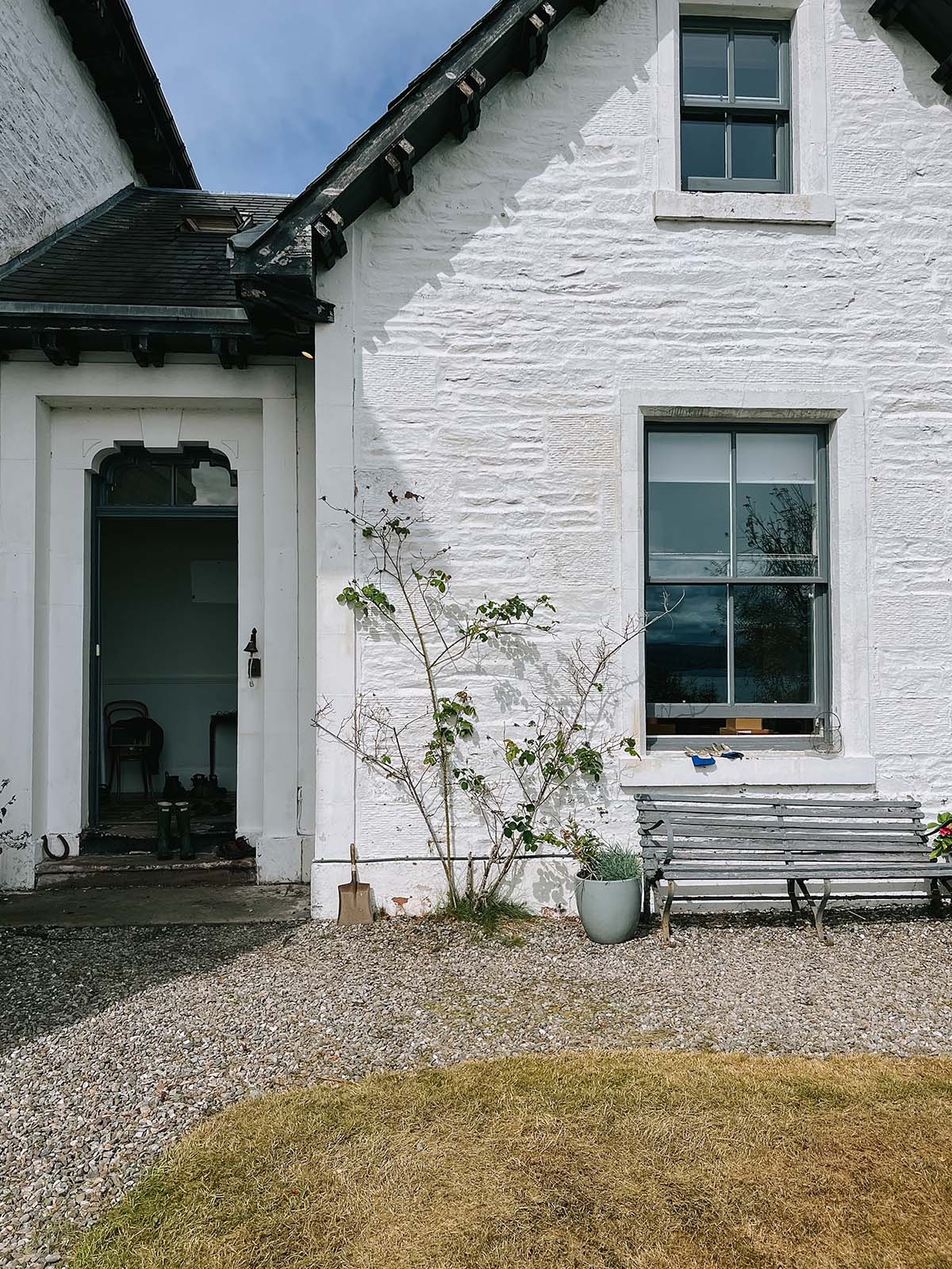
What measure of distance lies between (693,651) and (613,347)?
2.10 meters

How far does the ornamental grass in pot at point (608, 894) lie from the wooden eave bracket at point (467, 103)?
4.62 metres

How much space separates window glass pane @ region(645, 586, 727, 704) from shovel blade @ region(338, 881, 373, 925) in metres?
2.29

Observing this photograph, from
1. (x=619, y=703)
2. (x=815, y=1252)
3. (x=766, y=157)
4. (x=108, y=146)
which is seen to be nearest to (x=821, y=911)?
(x=619, y=703)

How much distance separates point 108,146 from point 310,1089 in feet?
32.9

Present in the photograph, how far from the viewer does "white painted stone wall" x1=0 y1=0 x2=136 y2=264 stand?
7.01 m

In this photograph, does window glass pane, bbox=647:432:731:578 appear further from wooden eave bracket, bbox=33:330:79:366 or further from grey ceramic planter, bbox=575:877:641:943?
wooden eave bracket, bbox=33:330:79:366

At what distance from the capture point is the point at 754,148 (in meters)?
5.85

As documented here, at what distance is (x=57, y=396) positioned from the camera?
6062 mm

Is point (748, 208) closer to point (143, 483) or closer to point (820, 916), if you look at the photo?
point (820, 916)

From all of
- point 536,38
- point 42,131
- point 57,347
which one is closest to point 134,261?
point 57,347

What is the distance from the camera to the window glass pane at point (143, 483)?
668 centimetres

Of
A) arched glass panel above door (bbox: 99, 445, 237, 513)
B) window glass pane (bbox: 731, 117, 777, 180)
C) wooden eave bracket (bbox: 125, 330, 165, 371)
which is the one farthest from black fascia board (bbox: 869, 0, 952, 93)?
arched glass panel above door (bbox: 99, 445, 237, 513)

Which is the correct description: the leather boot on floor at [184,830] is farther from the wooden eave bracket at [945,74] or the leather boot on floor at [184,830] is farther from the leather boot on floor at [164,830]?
the wooden eave bracket at [945,74]

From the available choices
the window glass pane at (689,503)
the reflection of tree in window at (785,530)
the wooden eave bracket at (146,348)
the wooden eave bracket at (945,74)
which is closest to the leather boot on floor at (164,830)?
the wooden eave bracket at (146,348)
